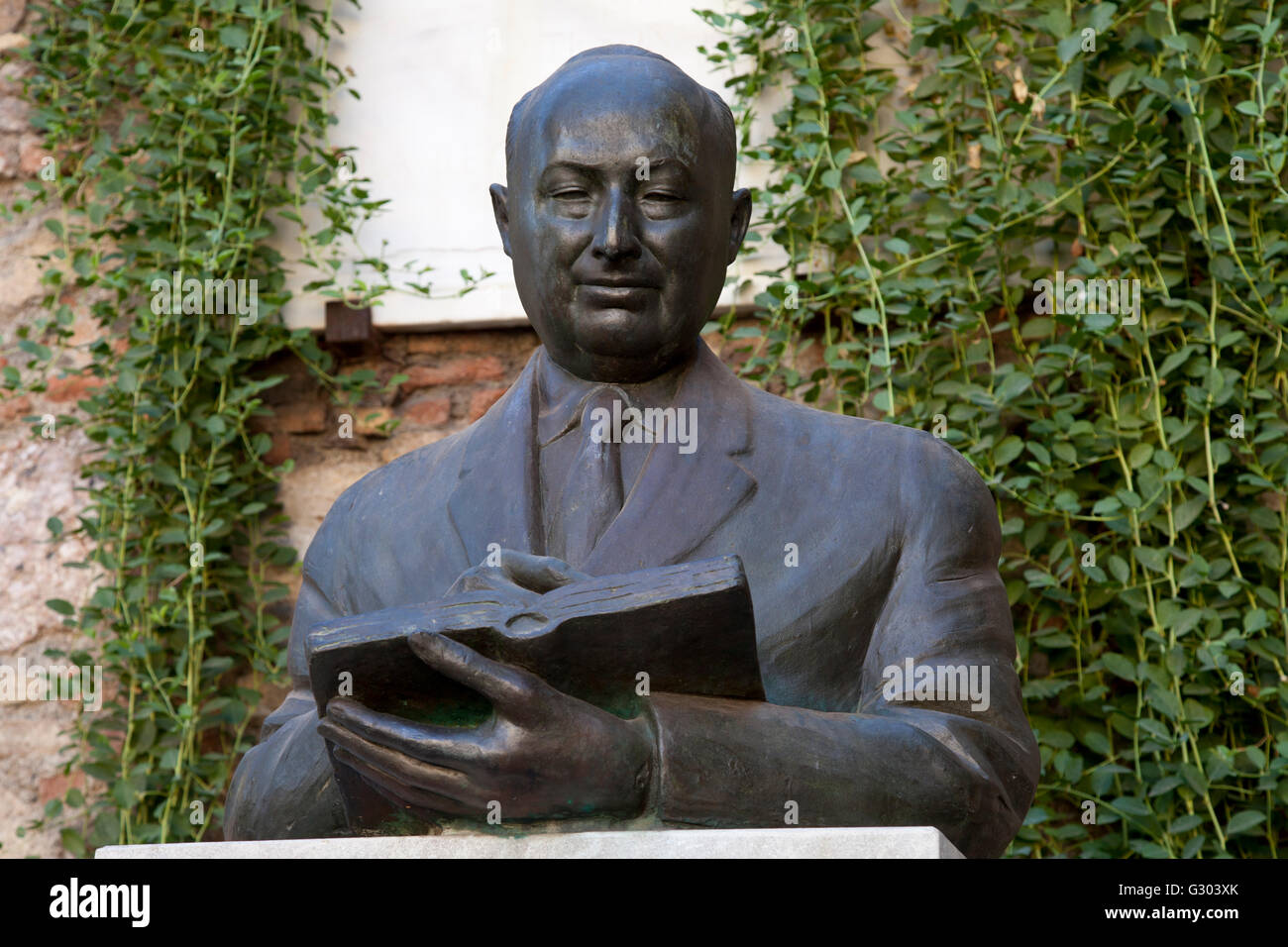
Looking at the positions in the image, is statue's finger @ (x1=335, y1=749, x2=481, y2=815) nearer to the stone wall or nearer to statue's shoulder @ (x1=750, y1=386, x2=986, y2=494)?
statue's shoulder @ (x1=750, y1=386, x2=986, y2=494)

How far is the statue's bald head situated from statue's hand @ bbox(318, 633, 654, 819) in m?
0.97

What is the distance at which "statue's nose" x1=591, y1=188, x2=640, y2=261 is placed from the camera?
2770 millimetres

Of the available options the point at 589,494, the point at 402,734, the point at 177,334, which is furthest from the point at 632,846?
the point at 177,334

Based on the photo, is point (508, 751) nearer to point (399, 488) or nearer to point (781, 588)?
point (781, 588)

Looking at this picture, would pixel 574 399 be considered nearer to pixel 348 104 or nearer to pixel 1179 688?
pixel 1179 688

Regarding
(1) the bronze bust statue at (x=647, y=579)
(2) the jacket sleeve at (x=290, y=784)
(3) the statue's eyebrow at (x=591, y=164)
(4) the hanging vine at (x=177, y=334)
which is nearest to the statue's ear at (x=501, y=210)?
(1) the bronze bust statue at (x=647, y=579)

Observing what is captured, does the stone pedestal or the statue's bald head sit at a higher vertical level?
the statue's bald head

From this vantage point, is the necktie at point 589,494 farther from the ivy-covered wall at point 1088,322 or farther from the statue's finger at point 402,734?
the ivy-covered wall at point 1088,322

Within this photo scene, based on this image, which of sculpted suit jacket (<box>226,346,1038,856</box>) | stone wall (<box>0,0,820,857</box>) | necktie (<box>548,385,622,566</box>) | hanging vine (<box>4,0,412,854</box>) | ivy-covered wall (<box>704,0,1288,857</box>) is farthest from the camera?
stone wall (<box>0,0,820,857</box>)

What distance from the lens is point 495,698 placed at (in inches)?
88.1

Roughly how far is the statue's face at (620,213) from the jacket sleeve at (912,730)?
0.45 meters

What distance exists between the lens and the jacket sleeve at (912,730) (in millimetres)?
2326

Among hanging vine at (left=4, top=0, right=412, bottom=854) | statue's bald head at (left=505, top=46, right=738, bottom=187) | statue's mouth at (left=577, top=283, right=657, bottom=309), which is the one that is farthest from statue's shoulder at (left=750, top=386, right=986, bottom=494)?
hanging vine at (left=4, top=0, right=412, bottom=854)

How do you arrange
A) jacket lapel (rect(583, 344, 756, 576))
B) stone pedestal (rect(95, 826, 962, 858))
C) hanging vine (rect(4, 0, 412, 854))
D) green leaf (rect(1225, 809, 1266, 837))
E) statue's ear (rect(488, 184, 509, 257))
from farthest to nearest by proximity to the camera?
hanging vine (rect(4, 0, 412, 854))
green leaf (rect(1225, 809, 1266, 837))
statue's ear (rect(488, 184, 509, 257))
jacket lapel (rect(583, 344, 756, 576))
stone pedestal (rect(95, 826, 962, 858))
